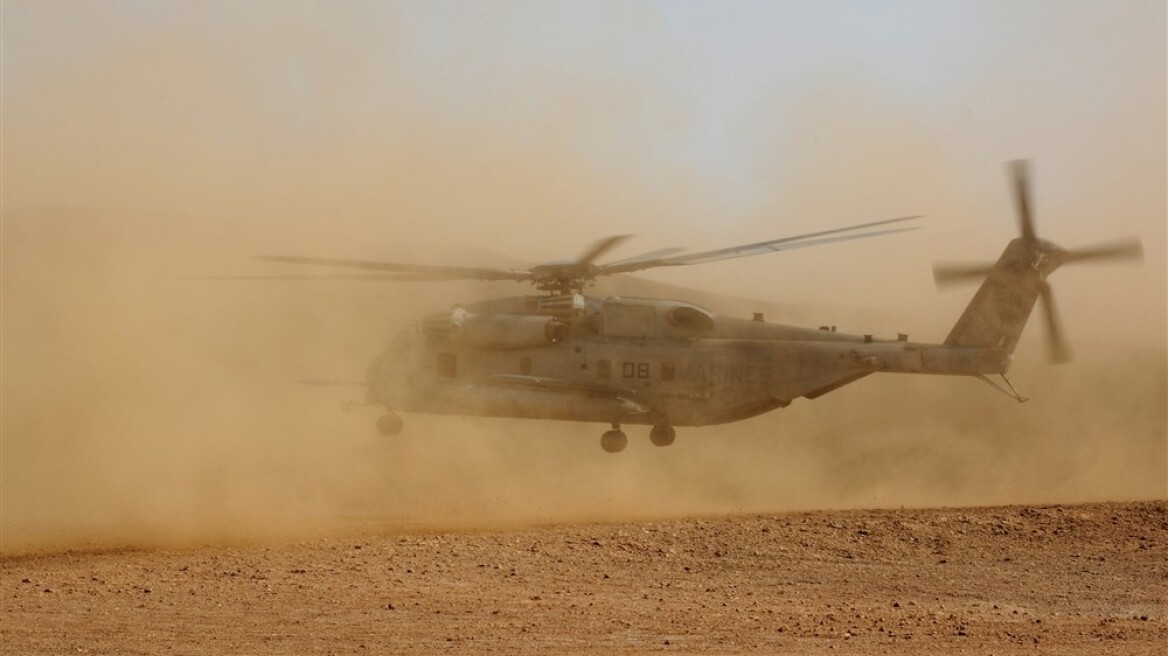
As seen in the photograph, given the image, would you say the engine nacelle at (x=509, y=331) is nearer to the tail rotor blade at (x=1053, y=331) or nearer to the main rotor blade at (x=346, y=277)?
Answer: the main rotor blade at (x=346, y=277)

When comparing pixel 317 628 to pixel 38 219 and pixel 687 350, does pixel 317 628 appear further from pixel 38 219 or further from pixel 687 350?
pixel 38 219

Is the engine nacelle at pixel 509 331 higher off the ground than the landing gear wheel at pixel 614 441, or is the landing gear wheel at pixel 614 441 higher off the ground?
the engine nacelle at pixel 509 331

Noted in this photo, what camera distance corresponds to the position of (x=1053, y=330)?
19172mm

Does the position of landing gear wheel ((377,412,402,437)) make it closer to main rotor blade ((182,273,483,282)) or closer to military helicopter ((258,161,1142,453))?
military helicopter ((258,161,1142,453))

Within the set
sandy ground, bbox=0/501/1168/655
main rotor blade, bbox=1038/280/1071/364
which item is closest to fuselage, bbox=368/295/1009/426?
sandy ground, bbox=0/501/1168/655

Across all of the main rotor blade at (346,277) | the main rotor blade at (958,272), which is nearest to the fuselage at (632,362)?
the main rotor blade at (346,277)

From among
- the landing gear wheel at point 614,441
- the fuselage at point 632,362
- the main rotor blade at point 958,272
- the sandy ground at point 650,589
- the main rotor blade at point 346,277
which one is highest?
the main rotor blade at point 346,277

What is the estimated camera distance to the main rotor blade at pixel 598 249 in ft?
59.6

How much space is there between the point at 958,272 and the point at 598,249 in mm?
4931

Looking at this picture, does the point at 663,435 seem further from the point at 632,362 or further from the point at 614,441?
the point at 632,362

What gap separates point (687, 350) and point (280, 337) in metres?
10.2

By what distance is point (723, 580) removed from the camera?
1580 centimetres

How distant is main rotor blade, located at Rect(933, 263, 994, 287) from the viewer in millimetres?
19250

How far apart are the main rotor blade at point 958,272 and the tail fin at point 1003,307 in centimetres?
A: 12
